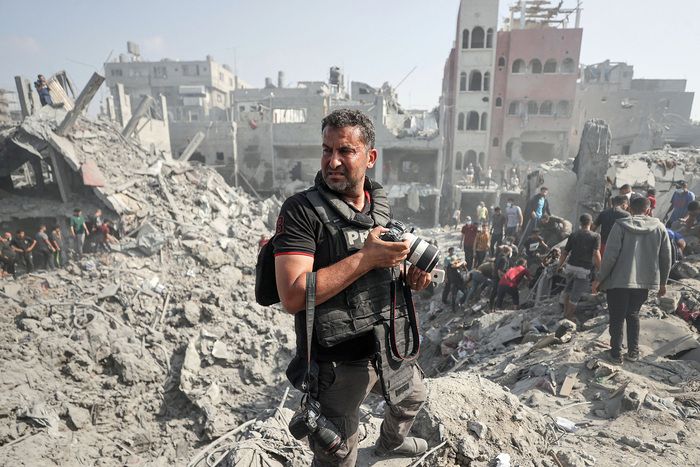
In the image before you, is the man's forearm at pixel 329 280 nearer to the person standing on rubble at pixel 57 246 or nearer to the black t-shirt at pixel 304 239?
the black t-shirt at pixel 304 239

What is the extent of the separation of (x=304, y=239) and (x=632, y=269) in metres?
4.21

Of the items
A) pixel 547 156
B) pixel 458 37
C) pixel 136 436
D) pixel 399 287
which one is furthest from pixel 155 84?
pixel 399 287

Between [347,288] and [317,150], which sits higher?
[317,150]

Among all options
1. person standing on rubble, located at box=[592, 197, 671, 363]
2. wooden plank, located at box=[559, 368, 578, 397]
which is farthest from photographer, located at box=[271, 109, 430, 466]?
person standing on rubble, located at box=[592, 197, 671, 363]

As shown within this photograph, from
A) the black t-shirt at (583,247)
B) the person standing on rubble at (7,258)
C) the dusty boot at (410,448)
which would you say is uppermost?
the black t-shirt at (583,247)

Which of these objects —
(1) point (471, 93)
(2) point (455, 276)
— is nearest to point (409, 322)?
(2) point (455, 276)

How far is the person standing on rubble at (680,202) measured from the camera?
7.78 metres

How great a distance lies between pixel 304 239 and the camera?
1601mm

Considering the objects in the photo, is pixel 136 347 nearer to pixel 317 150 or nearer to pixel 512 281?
pixel 512 281

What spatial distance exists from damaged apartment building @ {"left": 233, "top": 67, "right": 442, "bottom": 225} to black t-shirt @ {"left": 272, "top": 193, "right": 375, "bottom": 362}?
19686 mm

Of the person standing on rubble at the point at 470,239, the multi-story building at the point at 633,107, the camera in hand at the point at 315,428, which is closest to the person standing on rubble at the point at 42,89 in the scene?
the person standing on rubble at the point at 470,239

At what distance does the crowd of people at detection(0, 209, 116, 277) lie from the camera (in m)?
9.83

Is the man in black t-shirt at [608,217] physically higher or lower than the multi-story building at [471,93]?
lower

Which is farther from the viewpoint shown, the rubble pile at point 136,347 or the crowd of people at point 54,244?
the crowd of people at point 54,244
